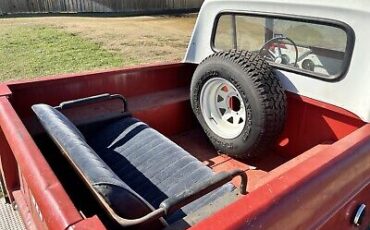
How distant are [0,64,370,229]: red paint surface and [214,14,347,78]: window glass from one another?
255 millimetres

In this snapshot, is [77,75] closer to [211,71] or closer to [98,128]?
[98,128]

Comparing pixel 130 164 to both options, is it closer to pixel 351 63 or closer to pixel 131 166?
pixel 131 166

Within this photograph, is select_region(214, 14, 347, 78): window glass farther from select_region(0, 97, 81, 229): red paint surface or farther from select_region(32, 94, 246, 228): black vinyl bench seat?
select_region(0, 97, 81, 229): red paint surface

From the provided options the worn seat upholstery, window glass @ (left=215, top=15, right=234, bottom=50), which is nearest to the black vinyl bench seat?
the worn seat upholstery

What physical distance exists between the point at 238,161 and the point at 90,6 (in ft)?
53.0

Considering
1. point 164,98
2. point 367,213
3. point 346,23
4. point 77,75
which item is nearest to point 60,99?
point 77,75

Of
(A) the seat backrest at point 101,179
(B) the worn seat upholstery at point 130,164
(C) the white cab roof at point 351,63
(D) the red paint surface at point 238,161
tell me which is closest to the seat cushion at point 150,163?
(B) the worn seat upholstery at point 130,164

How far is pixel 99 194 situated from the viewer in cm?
131

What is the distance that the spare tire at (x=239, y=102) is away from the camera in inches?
88.4

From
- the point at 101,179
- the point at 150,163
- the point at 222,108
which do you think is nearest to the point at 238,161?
the point at 222,108

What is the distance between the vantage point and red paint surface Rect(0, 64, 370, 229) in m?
1.21

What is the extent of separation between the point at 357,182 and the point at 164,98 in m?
1.72

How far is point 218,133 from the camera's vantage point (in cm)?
269

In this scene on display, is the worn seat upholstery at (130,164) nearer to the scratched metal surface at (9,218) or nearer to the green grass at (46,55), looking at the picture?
the scratched metal surface at (9,218)
